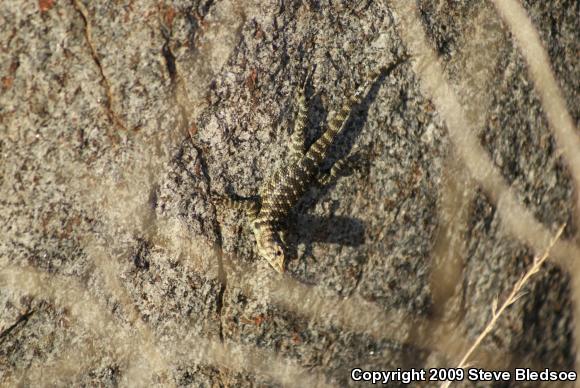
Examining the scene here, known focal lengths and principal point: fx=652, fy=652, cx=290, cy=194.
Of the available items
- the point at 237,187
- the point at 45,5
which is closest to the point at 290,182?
the point at 237,187

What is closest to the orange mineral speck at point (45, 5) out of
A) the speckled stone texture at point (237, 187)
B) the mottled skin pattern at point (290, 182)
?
the speckled stone texture at point (237, 187)

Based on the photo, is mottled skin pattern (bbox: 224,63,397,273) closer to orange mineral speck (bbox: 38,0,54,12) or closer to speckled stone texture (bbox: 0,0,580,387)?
speckled stone texture (bbox: 0,0,580,387)

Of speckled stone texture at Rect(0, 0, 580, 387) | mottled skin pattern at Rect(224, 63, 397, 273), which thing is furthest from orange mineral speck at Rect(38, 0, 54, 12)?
mottled skin pattern at Rect(224, 63, 397, 273)

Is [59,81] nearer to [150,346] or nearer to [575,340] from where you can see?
[150,346]

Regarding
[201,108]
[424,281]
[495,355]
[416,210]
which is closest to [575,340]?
[495,355]

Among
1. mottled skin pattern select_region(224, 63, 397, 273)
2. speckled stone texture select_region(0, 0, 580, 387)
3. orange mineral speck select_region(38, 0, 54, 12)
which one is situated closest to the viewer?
orange mineral speck select_region(38, 0, 54, 12)

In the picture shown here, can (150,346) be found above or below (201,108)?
below

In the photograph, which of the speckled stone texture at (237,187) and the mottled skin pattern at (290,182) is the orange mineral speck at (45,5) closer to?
the speckled stone texture at (237,187)
